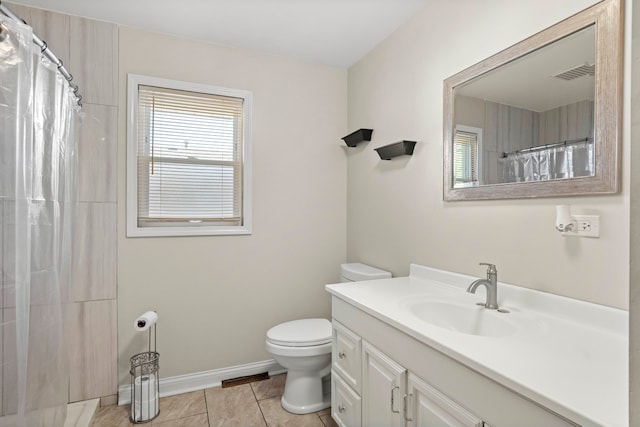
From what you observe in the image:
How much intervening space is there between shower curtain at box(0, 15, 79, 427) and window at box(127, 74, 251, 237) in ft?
1.85

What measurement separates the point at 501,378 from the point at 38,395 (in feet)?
5.70

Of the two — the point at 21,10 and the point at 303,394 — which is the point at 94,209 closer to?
the point at 21,10

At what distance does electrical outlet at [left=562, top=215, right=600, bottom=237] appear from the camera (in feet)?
3.78

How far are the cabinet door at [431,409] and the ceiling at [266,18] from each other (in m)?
2.00

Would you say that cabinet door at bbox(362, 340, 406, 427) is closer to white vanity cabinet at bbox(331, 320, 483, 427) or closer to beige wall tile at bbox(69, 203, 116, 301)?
white vanity cabinet at bbox(331, 320, 483, 427)

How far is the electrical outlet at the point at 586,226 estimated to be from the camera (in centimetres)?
115

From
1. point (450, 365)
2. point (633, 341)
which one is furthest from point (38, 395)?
point (633, 341)

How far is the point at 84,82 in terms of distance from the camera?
204cm

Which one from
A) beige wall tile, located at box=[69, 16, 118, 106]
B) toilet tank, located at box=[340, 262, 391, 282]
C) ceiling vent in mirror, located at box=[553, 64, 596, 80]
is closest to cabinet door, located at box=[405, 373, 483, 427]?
toilet tank, located at box=[340, 262, 391, 282]

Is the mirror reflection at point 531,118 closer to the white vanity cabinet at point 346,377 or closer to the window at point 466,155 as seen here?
the window at point 466,155

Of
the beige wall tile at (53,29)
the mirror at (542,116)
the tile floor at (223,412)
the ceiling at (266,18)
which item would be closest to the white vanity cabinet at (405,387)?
the tile floor at (223,412)

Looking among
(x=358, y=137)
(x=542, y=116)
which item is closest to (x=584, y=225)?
(x=542, y=116)

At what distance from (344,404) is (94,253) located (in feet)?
5.77

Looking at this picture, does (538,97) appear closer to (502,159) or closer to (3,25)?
(502,159)
